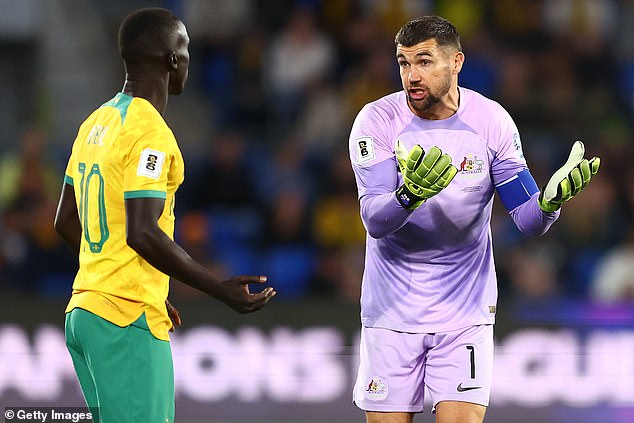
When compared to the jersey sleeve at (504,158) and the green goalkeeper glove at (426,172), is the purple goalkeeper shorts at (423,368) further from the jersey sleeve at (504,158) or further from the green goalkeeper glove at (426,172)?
the green goalkeeper glove at (426,172)

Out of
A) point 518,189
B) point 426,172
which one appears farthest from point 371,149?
point 518,189

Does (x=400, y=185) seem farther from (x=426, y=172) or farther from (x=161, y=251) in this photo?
(x=161, y=251)

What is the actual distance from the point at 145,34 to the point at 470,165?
5.30 feet

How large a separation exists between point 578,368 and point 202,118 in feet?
19.8

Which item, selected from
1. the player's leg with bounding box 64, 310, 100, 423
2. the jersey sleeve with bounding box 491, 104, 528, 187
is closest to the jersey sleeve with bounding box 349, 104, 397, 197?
the jersey sleeve with bounding box 491, 104, 528, 187

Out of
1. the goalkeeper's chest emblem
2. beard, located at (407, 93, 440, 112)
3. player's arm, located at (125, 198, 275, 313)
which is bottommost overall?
player's arm, located at (125, 198, 275, 313)

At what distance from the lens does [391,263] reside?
207 inches

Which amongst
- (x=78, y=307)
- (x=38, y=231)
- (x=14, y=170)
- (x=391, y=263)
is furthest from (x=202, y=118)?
(x=78, y=307)

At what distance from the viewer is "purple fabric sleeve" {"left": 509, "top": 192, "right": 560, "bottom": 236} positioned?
5.00 metres

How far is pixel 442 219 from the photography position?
5.15 metres

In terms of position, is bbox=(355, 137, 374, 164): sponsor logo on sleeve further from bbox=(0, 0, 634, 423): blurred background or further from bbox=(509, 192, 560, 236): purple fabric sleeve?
bbox=(0, 0, 634, 423): blurred background

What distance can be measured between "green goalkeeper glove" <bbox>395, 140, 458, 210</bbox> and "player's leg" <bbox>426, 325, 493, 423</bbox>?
0.80 m

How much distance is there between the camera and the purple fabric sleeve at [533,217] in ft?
16.4

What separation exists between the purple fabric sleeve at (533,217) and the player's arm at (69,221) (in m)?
1.89
